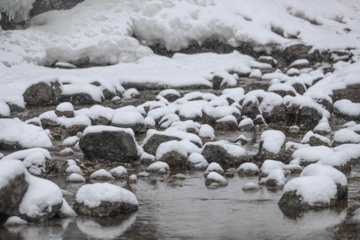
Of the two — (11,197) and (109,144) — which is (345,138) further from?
(11,197)

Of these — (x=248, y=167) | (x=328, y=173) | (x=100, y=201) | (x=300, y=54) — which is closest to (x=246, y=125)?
(x=248, y=167)

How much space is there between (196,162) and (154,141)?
2.37 ft

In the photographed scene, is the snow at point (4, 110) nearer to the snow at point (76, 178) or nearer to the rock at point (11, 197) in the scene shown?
the snow at point (76, 178)

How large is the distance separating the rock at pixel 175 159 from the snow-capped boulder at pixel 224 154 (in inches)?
11.2

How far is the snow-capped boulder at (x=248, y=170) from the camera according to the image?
4.44 meters

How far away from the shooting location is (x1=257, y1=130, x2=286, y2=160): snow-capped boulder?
4879mm

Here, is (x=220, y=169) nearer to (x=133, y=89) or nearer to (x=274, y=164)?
(x=274, y=164)

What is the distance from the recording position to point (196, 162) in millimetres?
4695

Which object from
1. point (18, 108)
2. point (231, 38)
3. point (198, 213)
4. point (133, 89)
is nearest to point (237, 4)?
point (231, 38)

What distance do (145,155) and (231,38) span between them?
33.8 feet

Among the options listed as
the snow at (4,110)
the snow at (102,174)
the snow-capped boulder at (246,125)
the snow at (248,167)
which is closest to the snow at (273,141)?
the snow at (248,167)

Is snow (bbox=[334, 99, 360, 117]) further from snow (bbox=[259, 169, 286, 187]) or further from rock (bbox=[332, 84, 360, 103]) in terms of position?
snow (bbox=[259, 169, 286, 187])

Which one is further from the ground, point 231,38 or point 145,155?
point 145,155

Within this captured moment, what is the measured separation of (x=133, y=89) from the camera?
384 inches
